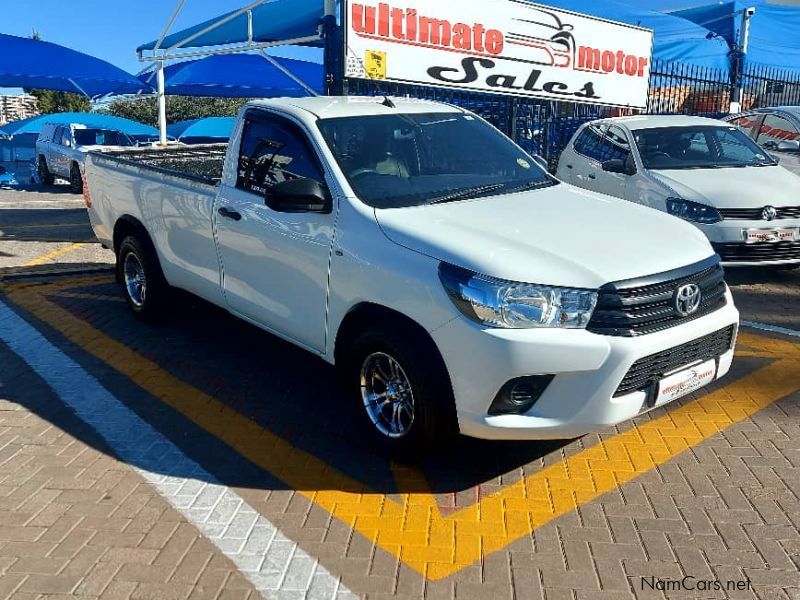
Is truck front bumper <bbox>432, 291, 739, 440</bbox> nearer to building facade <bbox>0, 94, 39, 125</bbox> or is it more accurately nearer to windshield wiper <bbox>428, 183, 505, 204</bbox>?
windshield wiper <bbox>428, 183, 505, 204</bbox>

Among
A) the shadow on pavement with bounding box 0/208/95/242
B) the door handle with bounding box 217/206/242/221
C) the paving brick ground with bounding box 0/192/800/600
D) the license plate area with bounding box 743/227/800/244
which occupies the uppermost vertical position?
the door handle with bounding box 217/206/242/221

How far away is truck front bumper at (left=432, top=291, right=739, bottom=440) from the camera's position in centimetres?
315

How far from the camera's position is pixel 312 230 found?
4.01 metres

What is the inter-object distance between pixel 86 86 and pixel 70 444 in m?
22.0

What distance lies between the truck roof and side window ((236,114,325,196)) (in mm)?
157

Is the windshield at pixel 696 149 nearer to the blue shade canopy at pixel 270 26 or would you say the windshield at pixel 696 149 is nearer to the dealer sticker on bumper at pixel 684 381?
the dealer sticker on bumper at pixel 684 381

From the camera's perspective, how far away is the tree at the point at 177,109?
43047mm

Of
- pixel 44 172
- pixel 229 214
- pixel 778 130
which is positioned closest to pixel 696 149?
pixel 778 130

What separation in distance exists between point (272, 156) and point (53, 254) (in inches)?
235

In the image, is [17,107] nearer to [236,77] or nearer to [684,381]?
[236,77]

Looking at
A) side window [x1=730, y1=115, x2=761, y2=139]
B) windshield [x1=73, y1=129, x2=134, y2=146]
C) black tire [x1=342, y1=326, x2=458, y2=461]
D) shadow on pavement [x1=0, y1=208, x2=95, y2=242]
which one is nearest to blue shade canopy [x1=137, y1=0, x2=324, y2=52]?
windshield [x1=73, y1=129, x2=134, y2=146]

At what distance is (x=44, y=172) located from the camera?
62.6ft

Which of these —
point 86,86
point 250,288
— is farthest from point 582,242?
point 86,86

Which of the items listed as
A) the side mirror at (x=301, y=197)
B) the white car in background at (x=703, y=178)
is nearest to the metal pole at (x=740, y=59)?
the white car in background at (x=703, y=178)
